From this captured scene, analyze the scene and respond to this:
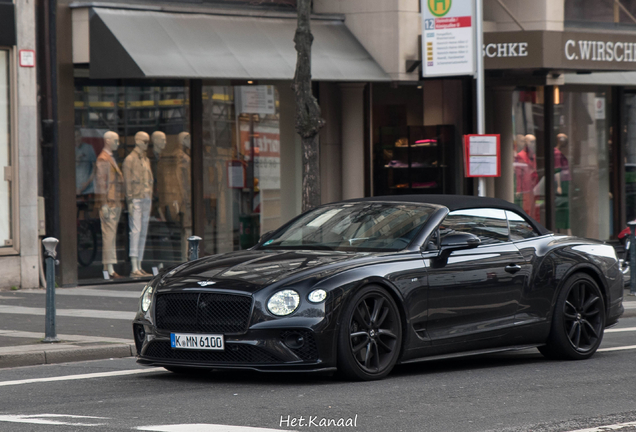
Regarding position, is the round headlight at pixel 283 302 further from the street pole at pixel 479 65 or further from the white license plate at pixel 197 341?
the street pole at pixel 479 65

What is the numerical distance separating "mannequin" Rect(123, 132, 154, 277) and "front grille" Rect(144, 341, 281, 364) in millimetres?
9616

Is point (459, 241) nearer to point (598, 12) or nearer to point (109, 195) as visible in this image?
point (109, 195)

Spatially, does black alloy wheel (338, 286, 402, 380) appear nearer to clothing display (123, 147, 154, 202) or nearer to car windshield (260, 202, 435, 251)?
car windshield (260, 202, 435, 251)

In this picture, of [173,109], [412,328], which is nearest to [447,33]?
[173,109]

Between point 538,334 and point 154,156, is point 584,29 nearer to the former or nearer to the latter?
point 154,156

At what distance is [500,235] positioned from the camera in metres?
9.06

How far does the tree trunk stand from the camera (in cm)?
1348

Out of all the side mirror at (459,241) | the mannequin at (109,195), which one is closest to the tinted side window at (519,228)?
the side mirror at (459,241)

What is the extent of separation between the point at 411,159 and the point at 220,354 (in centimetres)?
1436

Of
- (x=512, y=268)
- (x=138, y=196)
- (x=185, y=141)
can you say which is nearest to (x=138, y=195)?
(x=138, y=196)

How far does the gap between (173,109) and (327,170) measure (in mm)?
3716

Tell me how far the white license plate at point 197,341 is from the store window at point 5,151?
8.88 m

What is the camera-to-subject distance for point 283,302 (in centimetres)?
742

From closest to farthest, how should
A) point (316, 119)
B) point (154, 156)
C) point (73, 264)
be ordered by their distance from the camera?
point (316, 119), point (73, 264), point (154, 156)
